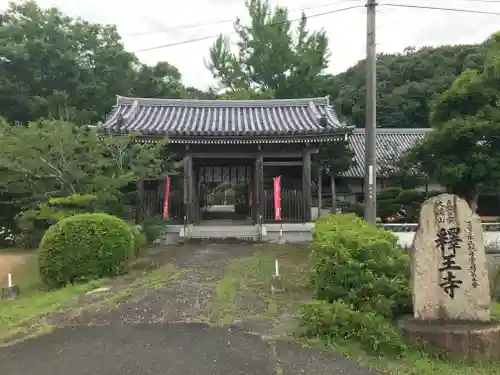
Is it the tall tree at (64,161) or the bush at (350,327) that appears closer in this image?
the bush at (350,327)

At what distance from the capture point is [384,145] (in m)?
26.1

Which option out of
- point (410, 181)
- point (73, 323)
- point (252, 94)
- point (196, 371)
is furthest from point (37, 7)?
point (196, 371)

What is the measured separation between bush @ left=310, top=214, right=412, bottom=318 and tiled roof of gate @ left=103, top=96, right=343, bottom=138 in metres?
8.96

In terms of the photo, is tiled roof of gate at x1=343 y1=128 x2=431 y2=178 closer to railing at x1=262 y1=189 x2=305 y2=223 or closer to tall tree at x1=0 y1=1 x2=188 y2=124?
railing at x1=262 y1=189 x2=305 y2=223

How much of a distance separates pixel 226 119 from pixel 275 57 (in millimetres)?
20008

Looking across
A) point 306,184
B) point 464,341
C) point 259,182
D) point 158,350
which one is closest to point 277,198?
point 259,182

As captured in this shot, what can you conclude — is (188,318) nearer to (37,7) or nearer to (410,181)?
(410,181)

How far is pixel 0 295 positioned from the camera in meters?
8.41

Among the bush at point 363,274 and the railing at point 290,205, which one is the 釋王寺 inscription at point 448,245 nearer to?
the bush at point 363,274

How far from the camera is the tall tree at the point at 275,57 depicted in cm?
3450

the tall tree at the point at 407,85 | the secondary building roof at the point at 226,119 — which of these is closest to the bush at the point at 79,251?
the secondary building roof at the point at 226,119

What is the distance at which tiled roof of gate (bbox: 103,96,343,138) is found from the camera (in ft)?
47.0

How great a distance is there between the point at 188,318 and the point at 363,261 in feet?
7.92

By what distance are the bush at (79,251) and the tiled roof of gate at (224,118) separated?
630cm
